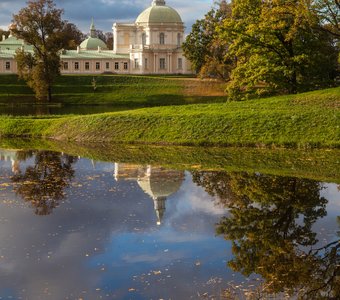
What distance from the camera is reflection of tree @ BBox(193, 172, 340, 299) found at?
924 centimetres

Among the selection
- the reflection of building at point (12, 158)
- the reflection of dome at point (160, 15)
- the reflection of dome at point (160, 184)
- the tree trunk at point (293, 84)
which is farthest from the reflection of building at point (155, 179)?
the reflection of dome at point (160, 15)

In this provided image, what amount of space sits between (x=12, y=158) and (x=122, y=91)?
4660cm

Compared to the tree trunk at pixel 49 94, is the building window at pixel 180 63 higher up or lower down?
higher up

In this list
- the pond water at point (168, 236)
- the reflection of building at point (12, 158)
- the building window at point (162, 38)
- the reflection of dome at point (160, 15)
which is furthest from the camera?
the reflection of dome at point (160, 15)

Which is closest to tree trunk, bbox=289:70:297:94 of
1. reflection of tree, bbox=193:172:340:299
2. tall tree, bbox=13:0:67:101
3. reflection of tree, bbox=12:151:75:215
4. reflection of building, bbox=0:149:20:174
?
reflection of tree, bbox=12:151:75:215

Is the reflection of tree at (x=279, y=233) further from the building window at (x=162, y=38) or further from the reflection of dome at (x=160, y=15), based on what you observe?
the reflection of dome at (x=160, y=15)

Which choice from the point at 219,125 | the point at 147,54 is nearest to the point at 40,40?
the point at 147,54

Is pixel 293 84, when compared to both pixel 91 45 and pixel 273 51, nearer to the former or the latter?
pixel 273 51

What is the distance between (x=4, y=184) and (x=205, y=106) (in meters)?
15.8

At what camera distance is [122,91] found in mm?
68375

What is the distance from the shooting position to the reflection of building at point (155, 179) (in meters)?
14.7

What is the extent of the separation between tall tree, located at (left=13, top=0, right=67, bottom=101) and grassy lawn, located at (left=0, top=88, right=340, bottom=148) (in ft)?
105

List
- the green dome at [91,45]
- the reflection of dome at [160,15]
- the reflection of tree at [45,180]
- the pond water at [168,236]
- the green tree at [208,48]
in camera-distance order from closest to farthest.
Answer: the pond water at [168,236] → the reflection of tree at [45,180] → the green tree at [208,48] → the reflection of dome at [160,15] → the green dome at [91,45]

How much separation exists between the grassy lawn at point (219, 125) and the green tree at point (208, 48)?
28888mm
